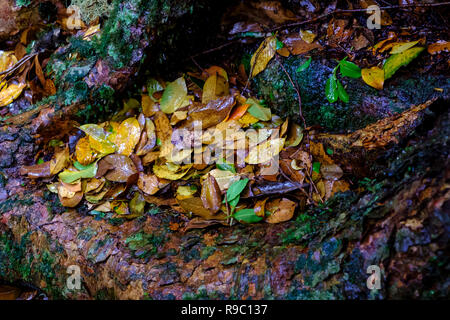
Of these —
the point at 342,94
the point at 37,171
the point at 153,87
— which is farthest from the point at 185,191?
the point at 342,94

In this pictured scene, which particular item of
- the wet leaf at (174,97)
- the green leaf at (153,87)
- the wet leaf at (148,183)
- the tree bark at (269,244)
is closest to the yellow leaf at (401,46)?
the tree bark at (269,244)

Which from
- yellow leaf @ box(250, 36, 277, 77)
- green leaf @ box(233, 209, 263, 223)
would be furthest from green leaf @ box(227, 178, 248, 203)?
yellow leaf @ box(250, 36, 277, 77)

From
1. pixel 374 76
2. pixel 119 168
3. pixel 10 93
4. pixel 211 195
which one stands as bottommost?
pixel 211 195

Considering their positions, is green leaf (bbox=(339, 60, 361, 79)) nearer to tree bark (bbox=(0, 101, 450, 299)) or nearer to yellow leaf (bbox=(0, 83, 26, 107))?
tree bark (bbox=(0, 101, 450, 299))

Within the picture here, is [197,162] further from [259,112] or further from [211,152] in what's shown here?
[259,112]

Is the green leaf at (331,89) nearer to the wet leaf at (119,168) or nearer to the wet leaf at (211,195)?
the wet leaf at (211,195)

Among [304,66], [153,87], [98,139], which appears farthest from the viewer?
[153,87]

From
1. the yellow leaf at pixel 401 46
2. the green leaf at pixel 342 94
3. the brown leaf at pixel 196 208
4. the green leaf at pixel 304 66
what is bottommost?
the brown leaf at pixel 196 208

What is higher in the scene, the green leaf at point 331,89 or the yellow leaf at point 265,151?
the green leaf at point 331,89
